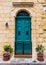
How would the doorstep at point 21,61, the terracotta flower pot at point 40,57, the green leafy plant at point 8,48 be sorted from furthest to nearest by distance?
the green leafy plant at point 8,48, the terracotta flower pot at point 40,57, the doorstep at point 21,61

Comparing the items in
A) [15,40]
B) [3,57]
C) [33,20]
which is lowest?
[3,57]

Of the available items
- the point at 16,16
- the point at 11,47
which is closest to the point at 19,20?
the point at 16,16

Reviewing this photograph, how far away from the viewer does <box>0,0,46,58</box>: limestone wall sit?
15.7m

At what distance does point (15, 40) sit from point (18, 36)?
309mm

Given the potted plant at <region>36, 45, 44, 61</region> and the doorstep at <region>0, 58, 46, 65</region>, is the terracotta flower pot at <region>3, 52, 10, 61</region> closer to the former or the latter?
the doorstep at <region>0, 58, 46, 65</region>

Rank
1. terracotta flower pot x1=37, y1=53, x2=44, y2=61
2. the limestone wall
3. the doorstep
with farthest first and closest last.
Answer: the limestone wall → terracotta flower pot x1=37, y1=53, x2=44, y2=61 → the doorstep

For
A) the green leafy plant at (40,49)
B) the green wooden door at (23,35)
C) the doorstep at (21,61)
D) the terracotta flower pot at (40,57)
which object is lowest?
the doorstep at (21,61)

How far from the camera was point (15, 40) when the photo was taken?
52.2 feet

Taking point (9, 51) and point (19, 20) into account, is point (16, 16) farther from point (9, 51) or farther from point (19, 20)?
point (9, 51)

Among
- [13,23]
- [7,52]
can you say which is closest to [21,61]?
[7,52]

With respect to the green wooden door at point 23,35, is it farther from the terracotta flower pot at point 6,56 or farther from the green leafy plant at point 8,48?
the terracotta flower pot at point 6,56

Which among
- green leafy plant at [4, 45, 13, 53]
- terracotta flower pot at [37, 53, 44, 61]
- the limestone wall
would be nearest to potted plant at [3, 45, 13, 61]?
green leafy plant at [4, 45, 13, 53]

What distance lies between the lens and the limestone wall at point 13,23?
15695 millimetres

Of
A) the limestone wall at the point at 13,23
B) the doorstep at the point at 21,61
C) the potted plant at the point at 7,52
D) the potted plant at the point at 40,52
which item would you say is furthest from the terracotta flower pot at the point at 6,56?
the potted plant at the point at 40,52
